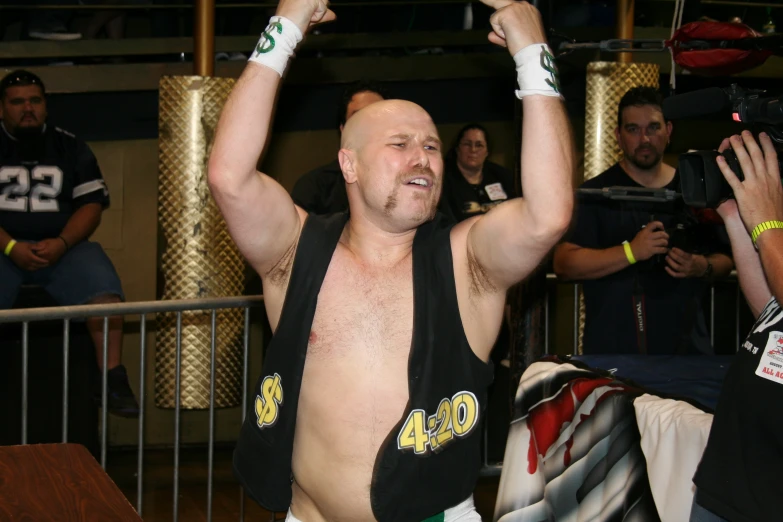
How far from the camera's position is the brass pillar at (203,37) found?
529 centimetres

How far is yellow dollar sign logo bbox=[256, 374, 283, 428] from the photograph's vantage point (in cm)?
260

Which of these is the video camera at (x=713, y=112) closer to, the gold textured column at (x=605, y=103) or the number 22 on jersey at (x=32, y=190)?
the gold textured column at (x=605, y=103)

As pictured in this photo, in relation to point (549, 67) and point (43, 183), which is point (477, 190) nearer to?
point (43, 183)

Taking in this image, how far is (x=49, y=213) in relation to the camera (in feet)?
17.1

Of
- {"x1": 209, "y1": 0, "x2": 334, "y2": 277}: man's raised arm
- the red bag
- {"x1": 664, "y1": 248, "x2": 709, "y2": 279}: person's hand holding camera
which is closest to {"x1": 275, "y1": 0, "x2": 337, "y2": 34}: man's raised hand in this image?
{"x1": 209, "y1": 0, "x2": 334, "y2": 277}: man's raised arm

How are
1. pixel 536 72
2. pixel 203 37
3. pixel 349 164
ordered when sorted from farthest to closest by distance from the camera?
pixel 203 37 → pixel 349 164 → pixel 536 72

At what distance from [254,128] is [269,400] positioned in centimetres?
67

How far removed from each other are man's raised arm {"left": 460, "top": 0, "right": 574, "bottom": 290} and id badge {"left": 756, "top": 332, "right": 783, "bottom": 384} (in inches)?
24.0

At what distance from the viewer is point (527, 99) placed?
7.96 feet

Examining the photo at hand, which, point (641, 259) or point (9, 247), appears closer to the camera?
point (641, 259)

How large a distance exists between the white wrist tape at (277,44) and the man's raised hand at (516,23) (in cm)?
46

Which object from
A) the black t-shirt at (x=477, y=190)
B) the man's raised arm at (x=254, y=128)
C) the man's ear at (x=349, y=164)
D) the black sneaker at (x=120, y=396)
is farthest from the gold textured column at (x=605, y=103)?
the man's raised arm at (x=254, y=128)

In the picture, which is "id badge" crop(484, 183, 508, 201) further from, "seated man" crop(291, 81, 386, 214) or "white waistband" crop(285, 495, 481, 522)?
"white waistband" crop(285, 495, 481, 522)

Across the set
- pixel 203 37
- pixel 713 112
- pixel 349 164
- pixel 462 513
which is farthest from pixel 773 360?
pixel 203 37
